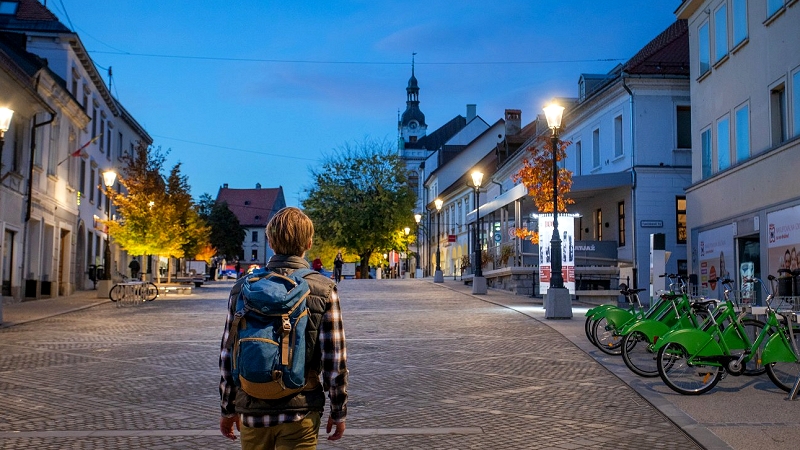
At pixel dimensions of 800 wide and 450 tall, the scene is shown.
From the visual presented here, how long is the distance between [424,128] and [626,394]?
14142 cm

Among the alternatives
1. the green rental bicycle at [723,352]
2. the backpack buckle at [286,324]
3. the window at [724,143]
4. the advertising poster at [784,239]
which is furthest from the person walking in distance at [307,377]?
the window at [724,143]

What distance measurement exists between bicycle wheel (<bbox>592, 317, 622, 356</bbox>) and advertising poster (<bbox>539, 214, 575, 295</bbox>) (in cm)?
922

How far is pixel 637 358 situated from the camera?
10.6m

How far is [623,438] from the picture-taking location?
7070 mm

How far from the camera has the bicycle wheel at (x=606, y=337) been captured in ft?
39.9

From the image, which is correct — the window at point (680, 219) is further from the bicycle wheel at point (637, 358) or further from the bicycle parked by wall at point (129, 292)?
the bicycle wheel at point (637, 358)

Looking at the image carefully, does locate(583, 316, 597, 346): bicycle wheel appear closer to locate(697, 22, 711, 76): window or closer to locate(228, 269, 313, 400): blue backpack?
locate(228, 269, 313, 400): blue backpack

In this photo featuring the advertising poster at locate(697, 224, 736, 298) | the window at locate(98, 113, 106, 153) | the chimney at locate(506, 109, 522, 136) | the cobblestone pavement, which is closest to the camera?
the cobblestone pavement

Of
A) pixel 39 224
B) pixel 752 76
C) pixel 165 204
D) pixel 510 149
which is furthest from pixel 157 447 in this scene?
pixel 510 149

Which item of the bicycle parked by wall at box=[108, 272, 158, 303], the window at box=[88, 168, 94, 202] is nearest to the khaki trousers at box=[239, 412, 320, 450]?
the bicycle parked by wall at box=[108, 272, 158, 303]

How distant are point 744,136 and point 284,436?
2025 centimetres

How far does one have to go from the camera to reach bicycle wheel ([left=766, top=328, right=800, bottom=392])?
29.5 feet

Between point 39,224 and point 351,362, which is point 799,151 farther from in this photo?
point 39,224

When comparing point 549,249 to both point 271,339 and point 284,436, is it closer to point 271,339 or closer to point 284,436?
point 284,436
